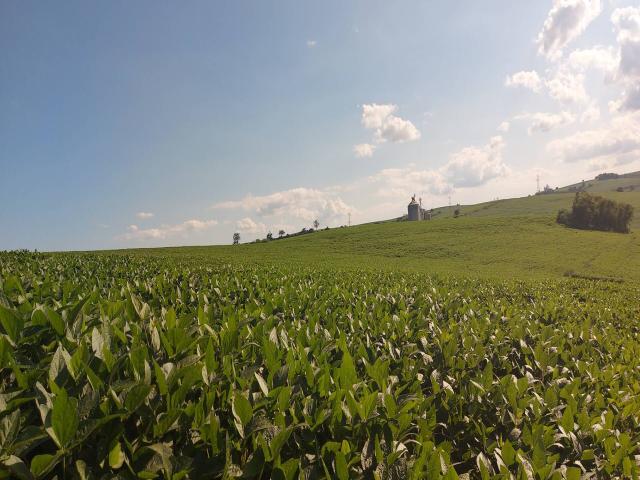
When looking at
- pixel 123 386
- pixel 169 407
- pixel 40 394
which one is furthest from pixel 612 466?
pixel 40 394

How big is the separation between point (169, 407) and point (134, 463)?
0.27m

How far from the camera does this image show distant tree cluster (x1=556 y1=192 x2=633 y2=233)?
71625 millimetres

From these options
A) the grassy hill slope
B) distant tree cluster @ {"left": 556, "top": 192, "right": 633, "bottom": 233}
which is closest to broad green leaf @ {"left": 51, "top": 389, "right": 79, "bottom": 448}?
distant tree cluster @ {"left": 556, "top": 192, "right": 633, "bottom": 233}

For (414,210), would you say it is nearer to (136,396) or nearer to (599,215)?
(599,215)

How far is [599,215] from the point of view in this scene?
240ft

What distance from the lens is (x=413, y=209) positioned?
396ft

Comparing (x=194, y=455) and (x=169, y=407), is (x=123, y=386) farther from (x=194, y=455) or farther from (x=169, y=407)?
(x=194, y=455)

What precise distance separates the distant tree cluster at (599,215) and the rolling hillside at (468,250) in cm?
432

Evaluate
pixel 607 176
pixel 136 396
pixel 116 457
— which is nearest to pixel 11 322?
pixel 136 396

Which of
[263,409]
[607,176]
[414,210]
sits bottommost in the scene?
[263,409]

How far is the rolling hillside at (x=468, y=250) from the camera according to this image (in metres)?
39.2

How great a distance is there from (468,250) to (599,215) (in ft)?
132

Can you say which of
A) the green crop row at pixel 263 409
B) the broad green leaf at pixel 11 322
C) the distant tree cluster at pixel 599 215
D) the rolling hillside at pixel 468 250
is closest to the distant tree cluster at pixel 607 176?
the rolling hillside at pixel 468 250

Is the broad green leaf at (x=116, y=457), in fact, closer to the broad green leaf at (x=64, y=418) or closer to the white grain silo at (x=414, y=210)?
the broad green leaf at (x=64, y=418)
